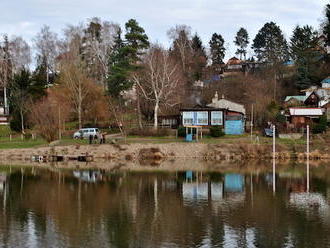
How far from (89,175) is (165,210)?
18.7m

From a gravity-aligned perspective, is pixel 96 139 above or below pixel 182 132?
below

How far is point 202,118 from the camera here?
2805 inches

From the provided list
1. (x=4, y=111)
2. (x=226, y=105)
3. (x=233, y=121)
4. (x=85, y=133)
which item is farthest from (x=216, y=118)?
(x=4, y=111)

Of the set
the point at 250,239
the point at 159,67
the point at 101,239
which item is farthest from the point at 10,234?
the point at 159,67

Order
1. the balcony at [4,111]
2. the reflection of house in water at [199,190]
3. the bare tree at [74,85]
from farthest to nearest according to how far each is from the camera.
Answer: the balcony at [4,111], the bare tree at [74,85], the reflection of house in water at [199,190]

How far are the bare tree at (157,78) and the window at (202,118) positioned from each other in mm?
4581

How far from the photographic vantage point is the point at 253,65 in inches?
4441

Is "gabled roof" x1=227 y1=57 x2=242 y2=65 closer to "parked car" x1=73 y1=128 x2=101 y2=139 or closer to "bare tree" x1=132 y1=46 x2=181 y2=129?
"bare tree" x1=132 y1=46 x2=181 y2=129

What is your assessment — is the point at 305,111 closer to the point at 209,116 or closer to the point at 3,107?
the point at 209,116

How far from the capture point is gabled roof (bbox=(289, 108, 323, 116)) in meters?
73.2

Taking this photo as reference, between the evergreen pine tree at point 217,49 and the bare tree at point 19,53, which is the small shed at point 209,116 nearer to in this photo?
the bare tree at point 19,53

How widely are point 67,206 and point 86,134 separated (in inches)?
1492

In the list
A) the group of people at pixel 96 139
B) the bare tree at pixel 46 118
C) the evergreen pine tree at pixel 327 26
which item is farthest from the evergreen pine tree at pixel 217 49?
the group of people at pixel 96 139

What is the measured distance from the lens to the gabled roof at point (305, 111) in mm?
73188
